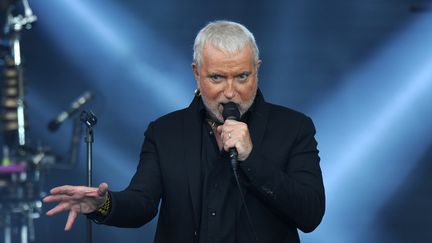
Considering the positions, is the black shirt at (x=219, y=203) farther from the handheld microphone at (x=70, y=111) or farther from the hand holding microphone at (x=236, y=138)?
the handheld microphone at (x=70, y=111)

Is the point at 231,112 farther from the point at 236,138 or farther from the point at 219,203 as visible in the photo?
the point at 219,203

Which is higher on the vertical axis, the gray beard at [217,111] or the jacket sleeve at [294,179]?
the gray beard at [217,111]

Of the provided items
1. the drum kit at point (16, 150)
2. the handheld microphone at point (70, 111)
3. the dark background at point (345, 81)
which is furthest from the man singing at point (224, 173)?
the handheld microphone at point (70, 111)

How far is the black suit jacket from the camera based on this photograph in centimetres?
339

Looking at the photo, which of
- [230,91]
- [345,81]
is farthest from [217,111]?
[345,81]

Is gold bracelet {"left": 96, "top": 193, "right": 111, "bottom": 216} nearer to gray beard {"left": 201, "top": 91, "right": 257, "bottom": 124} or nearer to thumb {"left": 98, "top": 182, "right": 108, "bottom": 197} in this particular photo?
thumb {"left": 98, "top": 182, "right": 108, "bottom": 197}

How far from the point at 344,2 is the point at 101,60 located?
2.31 meters

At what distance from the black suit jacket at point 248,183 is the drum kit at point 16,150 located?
484 cm

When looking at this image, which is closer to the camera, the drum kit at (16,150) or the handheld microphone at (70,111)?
the drum kit at (16,150)

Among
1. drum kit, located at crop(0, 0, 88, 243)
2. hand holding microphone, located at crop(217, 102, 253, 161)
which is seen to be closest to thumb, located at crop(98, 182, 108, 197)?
hand holding microphone, located at crop(217, 102, 253, 161)

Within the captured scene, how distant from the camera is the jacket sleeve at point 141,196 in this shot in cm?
341

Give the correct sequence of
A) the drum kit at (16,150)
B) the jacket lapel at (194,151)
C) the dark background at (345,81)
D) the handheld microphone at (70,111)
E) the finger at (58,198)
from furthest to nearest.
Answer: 1. the handheld microphone at (70,111)
2. the drum kit at (16,150)
3. the dark background at (345,81)
4. the jacket lapel at (194,151)
5. the finger at (58,198)

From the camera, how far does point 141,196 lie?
11.6 feet

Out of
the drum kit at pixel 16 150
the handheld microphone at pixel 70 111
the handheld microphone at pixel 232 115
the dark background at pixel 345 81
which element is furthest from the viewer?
the handheld microphone at pixel 70 111
